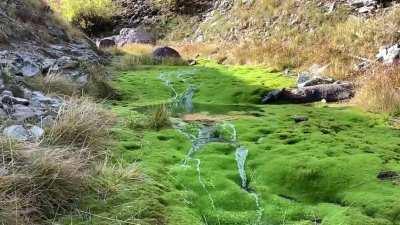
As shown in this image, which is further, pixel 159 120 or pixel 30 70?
pixel 30 70

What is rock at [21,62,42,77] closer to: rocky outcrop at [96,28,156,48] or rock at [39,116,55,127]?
rock at [39,116,55,127]

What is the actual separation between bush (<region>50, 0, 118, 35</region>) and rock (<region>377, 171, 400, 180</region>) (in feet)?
90.9

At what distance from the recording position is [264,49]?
14602 mm

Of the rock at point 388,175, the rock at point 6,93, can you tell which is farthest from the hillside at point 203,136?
the rock at point 6,93

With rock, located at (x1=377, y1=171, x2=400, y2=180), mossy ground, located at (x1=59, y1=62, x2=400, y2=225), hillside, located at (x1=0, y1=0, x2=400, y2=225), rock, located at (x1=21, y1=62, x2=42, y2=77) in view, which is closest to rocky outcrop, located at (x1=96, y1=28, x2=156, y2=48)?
hillside, located at (x1=0, y1=0, x2=400, y2=225)

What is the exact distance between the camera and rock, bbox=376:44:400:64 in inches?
383

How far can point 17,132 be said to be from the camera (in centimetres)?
451

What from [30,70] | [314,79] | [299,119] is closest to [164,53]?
[314,79]

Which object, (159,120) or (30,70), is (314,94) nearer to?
(159,120)

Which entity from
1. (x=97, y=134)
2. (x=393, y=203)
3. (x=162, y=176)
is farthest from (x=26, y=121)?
(x=393, y=203)

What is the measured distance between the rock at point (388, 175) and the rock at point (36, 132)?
302 centimetres

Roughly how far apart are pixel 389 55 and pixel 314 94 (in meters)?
2.30

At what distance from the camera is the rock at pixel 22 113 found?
529 centimetres

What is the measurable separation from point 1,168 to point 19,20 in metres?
9.80
